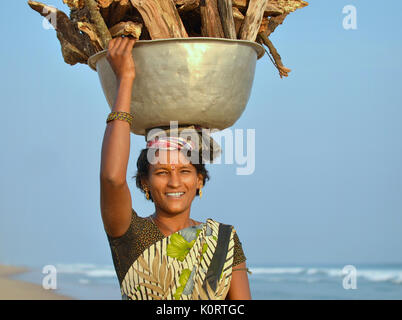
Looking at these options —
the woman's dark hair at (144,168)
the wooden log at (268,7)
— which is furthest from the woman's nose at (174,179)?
the wooden log at (268,7)

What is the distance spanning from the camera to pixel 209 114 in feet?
7.20

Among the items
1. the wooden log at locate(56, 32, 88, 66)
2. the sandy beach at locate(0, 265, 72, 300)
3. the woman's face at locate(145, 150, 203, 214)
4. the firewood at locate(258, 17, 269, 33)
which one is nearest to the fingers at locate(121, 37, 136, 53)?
the wooden log at locate(56, 32, 88, 66)

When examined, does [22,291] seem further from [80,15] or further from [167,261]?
[80,15]

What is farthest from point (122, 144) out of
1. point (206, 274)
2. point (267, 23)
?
point (267, 23)

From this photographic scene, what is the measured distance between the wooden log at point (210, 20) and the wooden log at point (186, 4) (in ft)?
0.08

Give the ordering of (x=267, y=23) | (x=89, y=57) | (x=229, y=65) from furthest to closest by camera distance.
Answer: (x=267, y=23) → (x=89, y=57) → (x=229, y=65)

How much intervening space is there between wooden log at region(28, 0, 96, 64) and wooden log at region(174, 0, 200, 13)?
377 mm

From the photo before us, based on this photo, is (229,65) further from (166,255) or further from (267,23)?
(166,255)

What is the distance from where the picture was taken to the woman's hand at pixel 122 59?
81.7 inches

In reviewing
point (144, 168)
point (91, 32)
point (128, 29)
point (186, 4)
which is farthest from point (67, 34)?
point (144, 168)

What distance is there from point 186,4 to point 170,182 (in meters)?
0.70

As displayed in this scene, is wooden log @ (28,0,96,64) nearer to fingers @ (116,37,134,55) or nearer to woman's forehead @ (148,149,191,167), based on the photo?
fingers @ (116,37,134,55)

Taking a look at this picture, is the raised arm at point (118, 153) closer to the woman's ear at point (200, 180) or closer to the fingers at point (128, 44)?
the fingers at point (128, 44)
